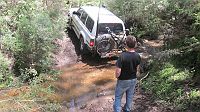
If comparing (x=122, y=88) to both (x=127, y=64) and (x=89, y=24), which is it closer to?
(x=127, y=64)

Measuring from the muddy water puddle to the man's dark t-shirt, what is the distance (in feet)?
9.49

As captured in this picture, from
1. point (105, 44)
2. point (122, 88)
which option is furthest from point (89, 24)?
point (122, 88)

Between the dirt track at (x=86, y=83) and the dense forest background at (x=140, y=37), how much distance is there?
1.60 feet

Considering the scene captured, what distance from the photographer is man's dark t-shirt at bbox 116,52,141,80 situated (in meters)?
6.90

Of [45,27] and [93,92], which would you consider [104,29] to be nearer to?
[45,27]

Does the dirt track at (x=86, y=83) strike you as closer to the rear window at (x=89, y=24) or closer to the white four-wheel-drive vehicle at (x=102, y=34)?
the white four-wheel-drive vehicle at (x=102, y=34)

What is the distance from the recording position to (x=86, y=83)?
11266mm

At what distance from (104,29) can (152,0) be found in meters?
3.34

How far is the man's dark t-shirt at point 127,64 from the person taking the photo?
690cm

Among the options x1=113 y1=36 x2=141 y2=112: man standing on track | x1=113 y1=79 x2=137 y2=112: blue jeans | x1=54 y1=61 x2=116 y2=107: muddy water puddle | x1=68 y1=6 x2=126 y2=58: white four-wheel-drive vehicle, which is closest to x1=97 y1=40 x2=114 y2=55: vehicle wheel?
x1=68 y1=6 x2=126 y2=58: white four-wheel-drive vehicle

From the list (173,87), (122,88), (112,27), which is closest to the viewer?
(122,88)

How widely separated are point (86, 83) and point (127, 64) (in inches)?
177

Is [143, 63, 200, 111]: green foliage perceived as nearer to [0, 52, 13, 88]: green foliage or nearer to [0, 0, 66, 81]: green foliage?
[0, 0, 66, 81]: green foliage

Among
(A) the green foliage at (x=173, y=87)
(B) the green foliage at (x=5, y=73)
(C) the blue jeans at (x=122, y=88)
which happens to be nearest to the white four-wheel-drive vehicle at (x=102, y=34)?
(A) the green foliage at (x=173, y=87)
